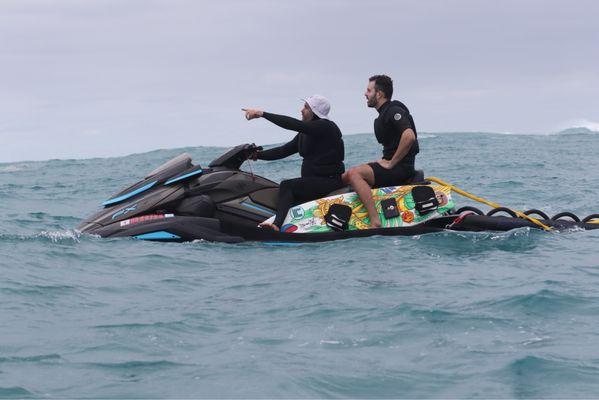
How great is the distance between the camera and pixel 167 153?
36719mm

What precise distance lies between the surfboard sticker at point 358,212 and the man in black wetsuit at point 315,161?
112 millimetres

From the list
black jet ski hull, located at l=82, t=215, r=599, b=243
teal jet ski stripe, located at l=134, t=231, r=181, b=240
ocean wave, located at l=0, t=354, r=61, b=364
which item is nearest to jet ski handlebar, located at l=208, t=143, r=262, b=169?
black jet ski hull, located at l=82, t=215, r=599, b=243

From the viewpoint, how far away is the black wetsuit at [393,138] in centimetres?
895

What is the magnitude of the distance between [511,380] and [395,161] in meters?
4.59

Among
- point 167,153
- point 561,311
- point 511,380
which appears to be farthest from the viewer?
point 167,153

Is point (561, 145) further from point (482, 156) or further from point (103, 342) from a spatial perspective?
point (103, 342)

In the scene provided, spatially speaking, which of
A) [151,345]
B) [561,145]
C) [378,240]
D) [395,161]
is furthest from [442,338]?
[561,145]

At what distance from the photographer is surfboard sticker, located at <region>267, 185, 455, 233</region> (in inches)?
352

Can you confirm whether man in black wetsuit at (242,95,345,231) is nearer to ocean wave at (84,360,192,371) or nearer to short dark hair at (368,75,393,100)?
short dark hair at (368,75,393,100)

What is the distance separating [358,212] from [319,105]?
45.1 inches

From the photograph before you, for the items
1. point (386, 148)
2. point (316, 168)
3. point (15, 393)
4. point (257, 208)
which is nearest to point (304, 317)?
point (15, 393)

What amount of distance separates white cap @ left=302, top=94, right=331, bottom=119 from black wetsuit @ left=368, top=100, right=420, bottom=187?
1.72 ft

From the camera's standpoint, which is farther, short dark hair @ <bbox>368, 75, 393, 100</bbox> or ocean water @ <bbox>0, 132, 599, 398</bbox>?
short dark hair @ <bbox>368, 75, 393, 100</bbox>

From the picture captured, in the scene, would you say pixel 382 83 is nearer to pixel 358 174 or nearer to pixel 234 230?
pixel 358 174
